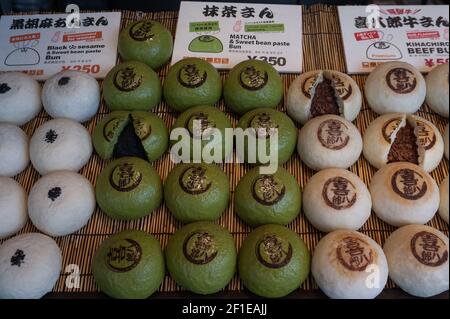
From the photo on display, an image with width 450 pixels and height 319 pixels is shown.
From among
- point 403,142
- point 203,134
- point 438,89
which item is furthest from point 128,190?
point 438,89

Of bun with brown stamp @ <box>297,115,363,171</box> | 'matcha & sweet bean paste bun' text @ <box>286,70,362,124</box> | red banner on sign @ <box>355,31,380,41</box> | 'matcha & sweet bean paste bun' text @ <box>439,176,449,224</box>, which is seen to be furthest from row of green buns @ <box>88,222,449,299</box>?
red banner on sign @ <box>355,31,380,41</box>

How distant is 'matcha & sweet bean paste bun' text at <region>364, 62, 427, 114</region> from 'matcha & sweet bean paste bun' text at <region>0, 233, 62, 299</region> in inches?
53.8

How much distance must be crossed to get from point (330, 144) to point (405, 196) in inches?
12.6

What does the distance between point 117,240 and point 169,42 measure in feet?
3.19

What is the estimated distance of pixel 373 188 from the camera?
1699 millimetres

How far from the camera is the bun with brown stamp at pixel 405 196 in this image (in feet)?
Answer: 5.23

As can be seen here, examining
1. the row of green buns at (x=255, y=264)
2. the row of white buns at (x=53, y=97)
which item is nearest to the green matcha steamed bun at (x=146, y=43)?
the row of white buns at (x=53, y=97)

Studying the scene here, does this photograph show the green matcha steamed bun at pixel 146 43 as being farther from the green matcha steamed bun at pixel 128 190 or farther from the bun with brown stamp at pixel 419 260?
the bun with brown stamp at pixel 419 260

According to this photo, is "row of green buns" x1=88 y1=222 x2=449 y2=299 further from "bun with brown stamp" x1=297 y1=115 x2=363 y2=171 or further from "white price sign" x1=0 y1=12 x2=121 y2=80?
"white price sign" x1=0 y1=12 x2=121 y2=80

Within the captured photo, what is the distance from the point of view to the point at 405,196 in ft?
5.27

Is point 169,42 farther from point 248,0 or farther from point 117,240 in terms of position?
point 117,240

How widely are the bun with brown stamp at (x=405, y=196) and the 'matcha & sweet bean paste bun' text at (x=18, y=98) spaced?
4.70 ft

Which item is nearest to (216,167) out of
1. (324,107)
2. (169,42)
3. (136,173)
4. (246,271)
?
(136,173)

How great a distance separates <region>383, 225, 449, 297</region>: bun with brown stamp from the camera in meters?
1.45
